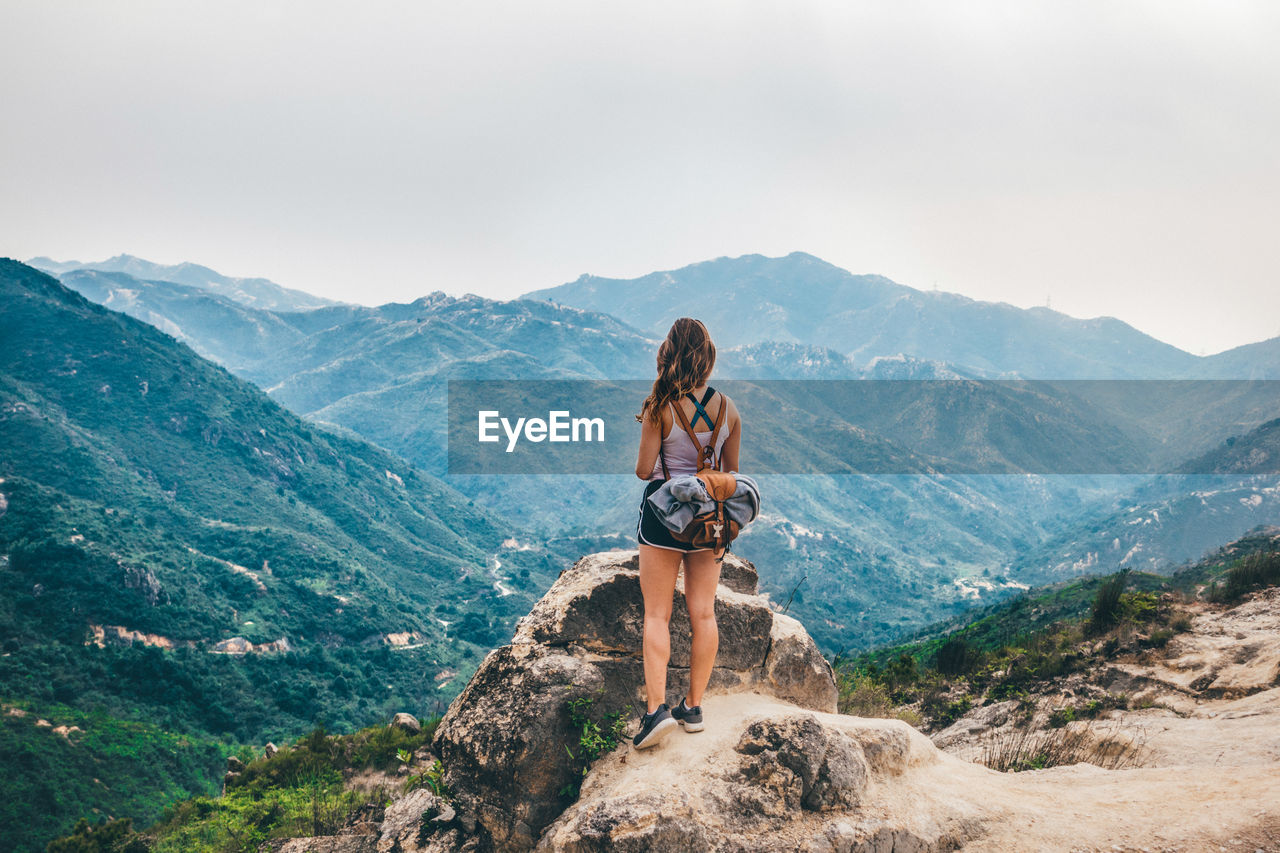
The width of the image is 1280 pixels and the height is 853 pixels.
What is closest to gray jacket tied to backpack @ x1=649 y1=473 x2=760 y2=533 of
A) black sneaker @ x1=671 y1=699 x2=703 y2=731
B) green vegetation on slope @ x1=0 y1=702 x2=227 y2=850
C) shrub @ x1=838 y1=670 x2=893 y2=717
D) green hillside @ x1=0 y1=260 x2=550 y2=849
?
black sneaker @ x1=671 y1=699 x2=703 y2=731

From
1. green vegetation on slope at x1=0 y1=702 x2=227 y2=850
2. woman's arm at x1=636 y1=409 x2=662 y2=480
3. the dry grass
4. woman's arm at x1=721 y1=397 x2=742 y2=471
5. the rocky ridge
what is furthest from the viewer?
green vegetation on slope at x1=0 y1=702 x2=227 y2=850

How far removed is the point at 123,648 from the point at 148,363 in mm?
87572

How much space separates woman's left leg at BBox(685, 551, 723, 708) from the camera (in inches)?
209

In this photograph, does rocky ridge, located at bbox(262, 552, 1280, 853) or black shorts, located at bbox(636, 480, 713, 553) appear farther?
black shorts, located at bbox(636, 480, 713, 553)

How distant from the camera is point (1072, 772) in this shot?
6.96 meters

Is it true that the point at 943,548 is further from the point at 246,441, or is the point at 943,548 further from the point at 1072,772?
the point at 1072,772

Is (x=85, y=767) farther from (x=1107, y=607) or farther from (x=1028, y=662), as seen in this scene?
(x=1107, y=607)

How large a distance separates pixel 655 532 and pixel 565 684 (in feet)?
7.13

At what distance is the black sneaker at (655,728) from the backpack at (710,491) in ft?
5.10

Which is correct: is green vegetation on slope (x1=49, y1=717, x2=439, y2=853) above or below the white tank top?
below

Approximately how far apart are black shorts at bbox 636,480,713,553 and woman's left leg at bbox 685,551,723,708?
22cm

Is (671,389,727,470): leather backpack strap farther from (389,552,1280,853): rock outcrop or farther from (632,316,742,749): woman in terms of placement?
(389,552,1280,853): rock outcrop

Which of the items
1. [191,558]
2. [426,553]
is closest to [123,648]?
[191,558]

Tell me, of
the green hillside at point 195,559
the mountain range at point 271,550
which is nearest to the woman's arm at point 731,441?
the mountain range at point 271,550
